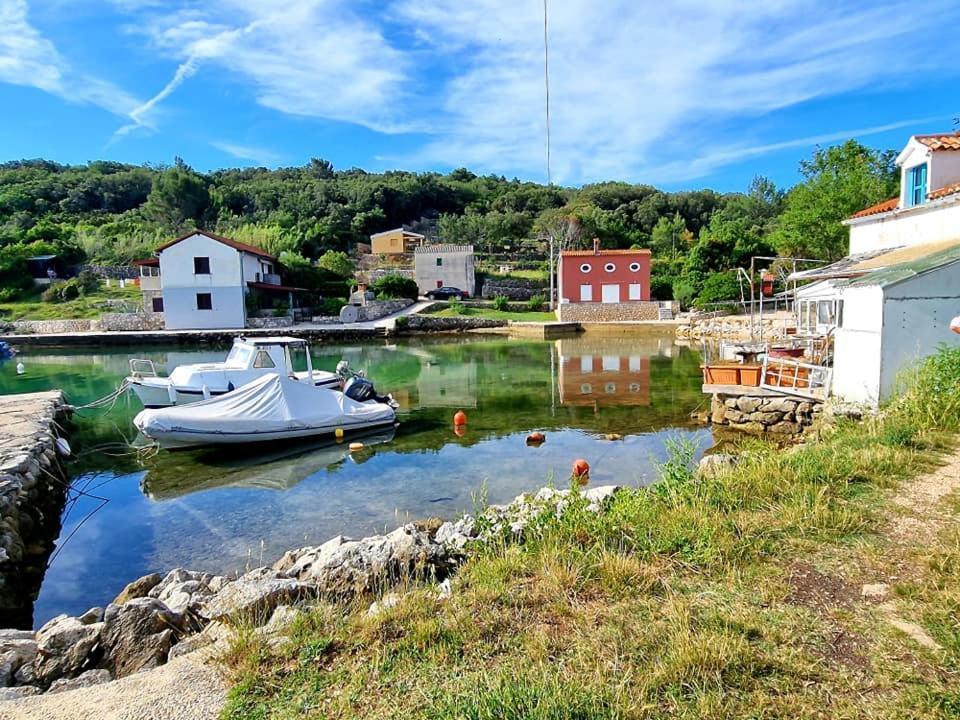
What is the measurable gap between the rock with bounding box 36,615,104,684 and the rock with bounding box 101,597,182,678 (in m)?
0.10

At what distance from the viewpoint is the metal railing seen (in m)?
11.9

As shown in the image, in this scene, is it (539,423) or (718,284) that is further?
(718,284)

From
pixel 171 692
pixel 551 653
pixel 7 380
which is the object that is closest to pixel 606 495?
pixel 551 653

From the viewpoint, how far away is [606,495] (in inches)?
274

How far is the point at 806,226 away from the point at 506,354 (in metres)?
20.3

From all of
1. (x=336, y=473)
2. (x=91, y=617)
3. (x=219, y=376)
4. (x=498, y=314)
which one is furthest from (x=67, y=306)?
(x=91, y=617)

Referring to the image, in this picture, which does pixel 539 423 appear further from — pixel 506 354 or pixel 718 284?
pixel 718 284

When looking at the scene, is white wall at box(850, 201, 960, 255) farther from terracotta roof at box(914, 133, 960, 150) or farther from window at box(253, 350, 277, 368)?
window at box(253, 350, 277, 368)

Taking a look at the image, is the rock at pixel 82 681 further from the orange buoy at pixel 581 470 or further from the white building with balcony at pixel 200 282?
the white building with balcony at pixel 200 282

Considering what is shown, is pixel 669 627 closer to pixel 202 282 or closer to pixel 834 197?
pixel 834 197

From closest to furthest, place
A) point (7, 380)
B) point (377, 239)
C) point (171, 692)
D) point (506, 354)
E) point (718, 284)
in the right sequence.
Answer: point (171, 692) → point (7, 380) → point (506, 354) → point (718, 284) → point (377, 239)

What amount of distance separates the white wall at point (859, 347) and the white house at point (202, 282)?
37.5 metres

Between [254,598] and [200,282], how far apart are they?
130 feet

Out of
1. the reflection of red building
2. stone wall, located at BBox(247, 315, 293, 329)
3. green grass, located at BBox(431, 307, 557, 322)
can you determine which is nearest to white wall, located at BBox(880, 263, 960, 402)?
the reflection of red building
